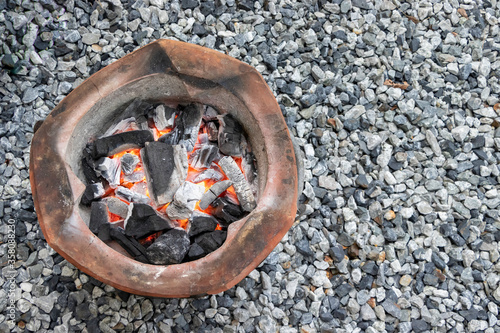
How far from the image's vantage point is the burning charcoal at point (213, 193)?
2111mm

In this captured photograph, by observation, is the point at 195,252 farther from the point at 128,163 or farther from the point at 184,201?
the point at 128,163

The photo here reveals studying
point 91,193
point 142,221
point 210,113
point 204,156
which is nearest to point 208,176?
point 204,156

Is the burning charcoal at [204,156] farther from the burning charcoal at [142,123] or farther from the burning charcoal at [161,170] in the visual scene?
the burning charcoal at [142,123]

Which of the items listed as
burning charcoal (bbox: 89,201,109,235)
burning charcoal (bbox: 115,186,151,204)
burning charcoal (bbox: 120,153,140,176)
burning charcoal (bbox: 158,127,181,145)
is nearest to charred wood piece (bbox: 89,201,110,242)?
burning charcoal (bbox: 89,201,109,235)

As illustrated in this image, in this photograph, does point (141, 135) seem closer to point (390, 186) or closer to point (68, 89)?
point (68, 89)

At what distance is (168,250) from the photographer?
184 cm

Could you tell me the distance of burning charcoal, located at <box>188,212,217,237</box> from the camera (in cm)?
196

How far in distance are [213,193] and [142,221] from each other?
1.26 feet

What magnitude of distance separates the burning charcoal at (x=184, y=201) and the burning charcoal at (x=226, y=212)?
0.13m

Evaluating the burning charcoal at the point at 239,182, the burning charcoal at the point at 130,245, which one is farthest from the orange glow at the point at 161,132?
the burning charcoal at the point at 130,245

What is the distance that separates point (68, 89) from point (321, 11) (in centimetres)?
178

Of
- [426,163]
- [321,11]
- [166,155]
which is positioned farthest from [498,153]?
[166,155]

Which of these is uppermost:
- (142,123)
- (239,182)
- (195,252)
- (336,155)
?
(142,123)

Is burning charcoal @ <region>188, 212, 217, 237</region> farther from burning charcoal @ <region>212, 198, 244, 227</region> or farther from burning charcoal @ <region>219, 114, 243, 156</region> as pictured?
burning charcoal @ <region>219, 114, 243, 156</region>
